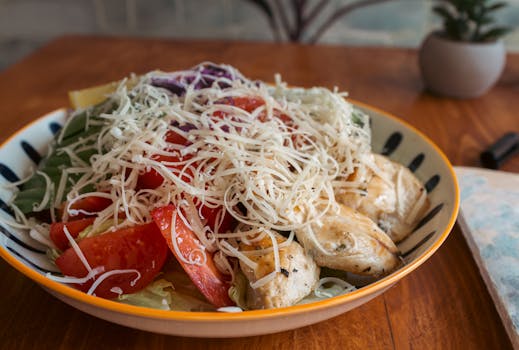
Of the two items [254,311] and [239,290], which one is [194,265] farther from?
[254,311]

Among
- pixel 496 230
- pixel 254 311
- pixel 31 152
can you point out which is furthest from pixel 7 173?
pixel 496 230

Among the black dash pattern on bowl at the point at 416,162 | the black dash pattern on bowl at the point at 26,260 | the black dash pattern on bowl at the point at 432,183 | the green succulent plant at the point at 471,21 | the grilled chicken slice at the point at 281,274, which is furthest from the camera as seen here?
the green succulent plant at the point at 471,21

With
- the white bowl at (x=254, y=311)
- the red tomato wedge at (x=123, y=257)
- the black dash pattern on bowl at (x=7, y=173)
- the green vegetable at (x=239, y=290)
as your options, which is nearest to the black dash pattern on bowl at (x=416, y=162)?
the white bowl at (x=254, y=311)

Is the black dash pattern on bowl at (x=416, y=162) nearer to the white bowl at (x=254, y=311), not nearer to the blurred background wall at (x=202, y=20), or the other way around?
the white bowl at (x=254, y=311)

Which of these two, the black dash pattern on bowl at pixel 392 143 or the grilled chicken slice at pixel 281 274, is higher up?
the grilled chicken slice at pixel 281 274

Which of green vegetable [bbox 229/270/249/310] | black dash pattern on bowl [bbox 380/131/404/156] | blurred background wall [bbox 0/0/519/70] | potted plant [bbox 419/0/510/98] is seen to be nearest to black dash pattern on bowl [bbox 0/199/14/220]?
green vegetable [bbox 229/270/249/310]

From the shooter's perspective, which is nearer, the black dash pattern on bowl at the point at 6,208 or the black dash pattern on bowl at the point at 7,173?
the black dash pattern on bowl at the point at 6,208
